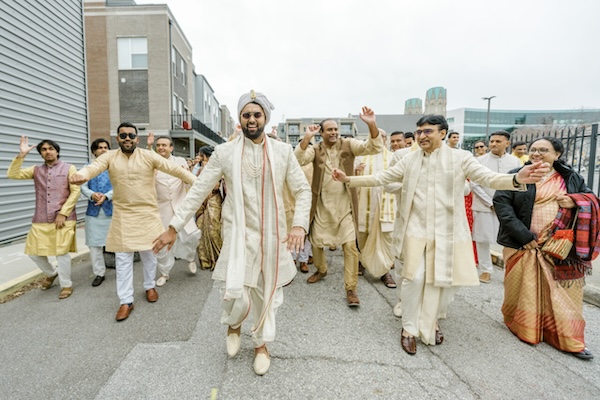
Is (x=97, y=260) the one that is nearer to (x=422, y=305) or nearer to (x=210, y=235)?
(x=210, y=235)

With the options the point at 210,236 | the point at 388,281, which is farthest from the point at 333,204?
the point at 210,236

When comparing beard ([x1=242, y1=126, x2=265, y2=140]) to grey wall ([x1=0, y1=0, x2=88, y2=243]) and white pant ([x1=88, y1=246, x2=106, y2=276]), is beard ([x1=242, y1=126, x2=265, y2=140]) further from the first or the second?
grey wall ([x1=0, y1=0, x2=88, y2=243])

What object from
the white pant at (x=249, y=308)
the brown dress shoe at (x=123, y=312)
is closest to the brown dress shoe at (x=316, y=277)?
the white pant at (x=249, y=308)

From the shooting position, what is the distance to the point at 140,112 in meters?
20.1

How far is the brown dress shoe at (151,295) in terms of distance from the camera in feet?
12.2

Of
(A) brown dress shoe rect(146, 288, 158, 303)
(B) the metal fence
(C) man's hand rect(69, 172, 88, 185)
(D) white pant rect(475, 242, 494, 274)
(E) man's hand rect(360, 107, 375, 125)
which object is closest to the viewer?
(C) man's hand rect(69, 172, 88, 185)

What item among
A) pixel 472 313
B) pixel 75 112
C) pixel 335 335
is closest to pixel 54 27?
pixel 75 112

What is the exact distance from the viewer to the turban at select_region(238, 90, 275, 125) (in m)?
2.51

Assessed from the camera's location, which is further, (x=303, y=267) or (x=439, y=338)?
(x=303, y=267)

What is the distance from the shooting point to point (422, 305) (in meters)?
2.81

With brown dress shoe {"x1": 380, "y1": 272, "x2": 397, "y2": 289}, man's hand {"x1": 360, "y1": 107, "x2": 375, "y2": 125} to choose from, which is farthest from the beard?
brown dress shoe {"x1": 380, "y1": 272, "x2": 397, "y2": 289}

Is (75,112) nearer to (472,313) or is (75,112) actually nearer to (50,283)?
(50,283)

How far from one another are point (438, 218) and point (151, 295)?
3235 mm

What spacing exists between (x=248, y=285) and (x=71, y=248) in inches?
119
